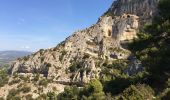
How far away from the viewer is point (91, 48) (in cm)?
13700

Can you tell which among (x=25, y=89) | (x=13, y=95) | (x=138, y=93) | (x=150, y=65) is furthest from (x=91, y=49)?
(x=138, y=93)

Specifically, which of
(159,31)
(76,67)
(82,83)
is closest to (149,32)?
(159,31)

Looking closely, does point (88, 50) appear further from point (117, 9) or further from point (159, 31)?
point (159, 31)

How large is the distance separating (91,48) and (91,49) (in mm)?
545

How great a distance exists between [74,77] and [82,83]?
6.43 metres

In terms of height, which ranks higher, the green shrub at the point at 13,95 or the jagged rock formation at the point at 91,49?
the jagged rock formation at the point at 91,49

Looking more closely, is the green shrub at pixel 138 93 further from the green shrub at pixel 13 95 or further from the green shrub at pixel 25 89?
the green shrub at pixel 25 89

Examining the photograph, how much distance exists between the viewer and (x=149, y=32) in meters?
41.5

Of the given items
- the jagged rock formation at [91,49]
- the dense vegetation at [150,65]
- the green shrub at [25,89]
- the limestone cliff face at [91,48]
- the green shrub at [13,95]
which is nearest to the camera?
the dense vegetation at [150,65]

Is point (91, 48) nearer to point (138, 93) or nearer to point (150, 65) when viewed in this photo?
point (150, 65)

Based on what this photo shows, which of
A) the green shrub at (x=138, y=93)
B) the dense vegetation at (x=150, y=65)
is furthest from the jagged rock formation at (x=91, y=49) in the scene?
the green shrub at (x=138, y=93)

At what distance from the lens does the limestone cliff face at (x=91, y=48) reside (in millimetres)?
129625

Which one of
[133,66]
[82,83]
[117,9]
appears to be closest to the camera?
[133,66]

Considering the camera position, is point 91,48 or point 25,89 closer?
point 25,89
